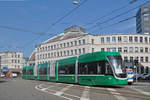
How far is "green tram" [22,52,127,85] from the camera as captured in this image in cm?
1750

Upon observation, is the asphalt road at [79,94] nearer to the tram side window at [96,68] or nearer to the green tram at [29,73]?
the tram side window at [96,68]

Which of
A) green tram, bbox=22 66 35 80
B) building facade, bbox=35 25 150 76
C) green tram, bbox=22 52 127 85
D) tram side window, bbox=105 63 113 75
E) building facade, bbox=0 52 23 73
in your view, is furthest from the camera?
building facade, bbox=0 52 23 73

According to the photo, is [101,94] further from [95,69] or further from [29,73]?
[29,73]

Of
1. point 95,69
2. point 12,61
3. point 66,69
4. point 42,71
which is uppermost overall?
point 12,61

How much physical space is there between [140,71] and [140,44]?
26.2ft

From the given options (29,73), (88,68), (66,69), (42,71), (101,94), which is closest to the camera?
(101,94)

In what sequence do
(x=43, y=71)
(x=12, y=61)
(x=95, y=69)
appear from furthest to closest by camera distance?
1. (x=12, y=61)
2. (x=43, y=71)
3. (x=95, y=69)

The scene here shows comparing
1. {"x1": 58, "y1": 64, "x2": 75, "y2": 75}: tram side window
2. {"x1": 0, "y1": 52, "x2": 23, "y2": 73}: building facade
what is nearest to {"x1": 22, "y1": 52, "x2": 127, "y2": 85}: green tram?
{"x1": 58, "y1": 64, "x2": 75, "y2": 75}: tram side window

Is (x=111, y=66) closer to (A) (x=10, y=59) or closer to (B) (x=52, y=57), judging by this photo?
(B) (x=52, y=57)

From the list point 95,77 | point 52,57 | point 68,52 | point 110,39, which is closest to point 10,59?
point 52,57

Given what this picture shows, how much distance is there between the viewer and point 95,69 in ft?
63.7

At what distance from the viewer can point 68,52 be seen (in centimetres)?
6994

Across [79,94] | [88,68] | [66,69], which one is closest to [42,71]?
[66,69]

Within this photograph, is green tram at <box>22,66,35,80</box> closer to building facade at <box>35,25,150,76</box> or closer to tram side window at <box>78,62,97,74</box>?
tram side window at <box>78,62,97,74</box>
